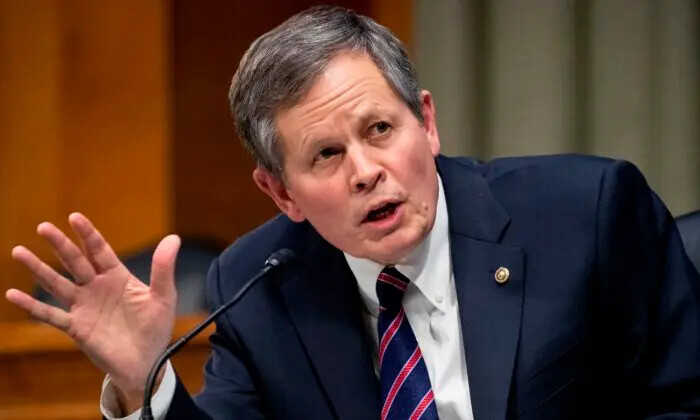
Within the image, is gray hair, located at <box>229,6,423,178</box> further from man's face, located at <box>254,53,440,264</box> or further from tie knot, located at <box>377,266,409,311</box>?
tie knot, located at <box>377,266,409,311</box>

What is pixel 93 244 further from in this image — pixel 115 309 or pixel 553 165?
pixel 553 165

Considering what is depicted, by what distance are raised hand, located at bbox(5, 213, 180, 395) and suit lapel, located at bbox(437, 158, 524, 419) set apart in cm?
38

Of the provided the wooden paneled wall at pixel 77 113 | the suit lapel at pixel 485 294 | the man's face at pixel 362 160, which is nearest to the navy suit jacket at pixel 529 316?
the suit lapel at pixel 485 294

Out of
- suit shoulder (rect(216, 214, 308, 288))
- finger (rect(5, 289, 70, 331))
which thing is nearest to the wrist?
finger (rect(5, 289, 70, 331))

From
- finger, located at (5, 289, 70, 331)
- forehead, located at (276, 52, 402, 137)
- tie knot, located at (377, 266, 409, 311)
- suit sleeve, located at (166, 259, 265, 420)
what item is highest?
forehead, located at (276, 52, 402, 137)

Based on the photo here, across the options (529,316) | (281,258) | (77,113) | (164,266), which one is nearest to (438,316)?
(529,316)

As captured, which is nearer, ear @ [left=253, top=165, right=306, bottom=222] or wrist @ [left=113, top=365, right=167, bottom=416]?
wrist @ [left=113, top=365, right=167, bottom=416]

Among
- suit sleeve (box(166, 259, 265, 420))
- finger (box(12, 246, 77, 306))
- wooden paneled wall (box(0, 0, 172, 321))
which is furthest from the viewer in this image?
wooden paneled wall (box(0, 0, 172, 321))

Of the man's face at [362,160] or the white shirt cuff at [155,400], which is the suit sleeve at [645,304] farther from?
the white shirt cuff at [155,400]

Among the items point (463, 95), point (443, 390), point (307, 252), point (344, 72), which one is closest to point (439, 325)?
point (443, 390)

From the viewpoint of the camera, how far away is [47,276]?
1.35 metres

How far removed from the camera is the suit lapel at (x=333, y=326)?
4.92ft

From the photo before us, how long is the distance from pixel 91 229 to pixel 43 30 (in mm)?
1356

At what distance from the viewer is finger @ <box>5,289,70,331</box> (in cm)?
133
